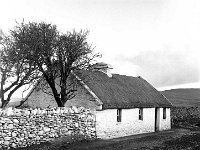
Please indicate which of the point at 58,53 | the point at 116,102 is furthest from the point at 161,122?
the point at 58,53

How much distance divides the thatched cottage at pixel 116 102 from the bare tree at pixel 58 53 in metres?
1.12

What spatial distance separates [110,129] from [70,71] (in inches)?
255

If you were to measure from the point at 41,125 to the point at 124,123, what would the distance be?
1040cm

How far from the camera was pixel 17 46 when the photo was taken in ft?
89.2

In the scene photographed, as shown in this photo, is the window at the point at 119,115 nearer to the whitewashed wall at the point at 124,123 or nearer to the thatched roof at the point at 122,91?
the whitewashed wall at the point at 124,123

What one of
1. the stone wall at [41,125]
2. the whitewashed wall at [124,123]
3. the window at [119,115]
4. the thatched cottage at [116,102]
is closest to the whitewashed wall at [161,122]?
the thatched cottage at [116,102]

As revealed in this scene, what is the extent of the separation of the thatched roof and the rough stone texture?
650mm

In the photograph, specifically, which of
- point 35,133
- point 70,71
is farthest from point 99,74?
point 35,133

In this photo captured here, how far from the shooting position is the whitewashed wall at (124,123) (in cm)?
2753

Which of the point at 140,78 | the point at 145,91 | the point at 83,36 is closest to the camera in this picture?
the point at 83,36

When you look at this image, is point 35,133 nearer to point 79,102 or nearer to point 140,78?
point 79,102

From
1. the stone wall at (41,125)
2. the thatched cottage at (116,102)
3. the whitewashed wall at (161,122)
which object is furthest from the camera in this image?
the whitewashed wall at (161,122)

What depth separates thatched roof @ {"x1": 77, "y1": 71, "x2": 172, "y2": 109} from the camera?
30.0 meters

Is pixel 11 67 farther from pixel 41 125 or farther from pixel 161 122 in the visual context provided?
pixel 161 122
